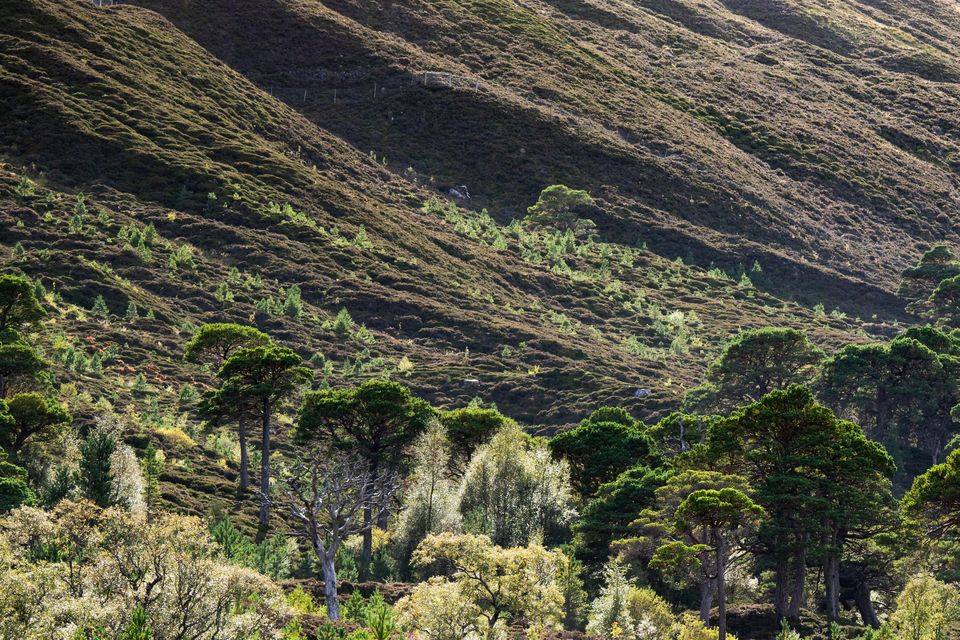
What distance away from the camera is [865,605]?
57375mm

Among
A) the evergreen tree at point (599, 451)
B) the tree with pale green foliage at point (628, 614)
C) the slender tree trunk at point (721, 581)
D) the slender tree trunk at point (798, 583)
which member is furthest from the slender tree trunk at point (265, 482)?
the slender tree trunk at point (798, 583)

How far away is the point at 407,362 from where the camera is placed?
111562mm

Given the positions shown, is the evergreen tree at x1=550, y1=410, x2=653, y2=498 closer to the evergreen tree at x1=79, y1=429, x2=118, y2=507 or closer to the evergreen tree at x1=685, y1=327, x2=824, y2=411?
the evergreen tree at x1=685, y1=327, x2=824, y2=411

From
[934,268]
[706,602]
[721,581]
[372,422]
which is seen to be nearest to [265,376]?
[372,422]

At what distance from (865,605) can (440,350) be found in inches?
2538

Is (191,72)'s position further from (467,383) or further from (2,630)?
(2,630)

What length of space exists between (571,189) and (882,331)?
45721mm

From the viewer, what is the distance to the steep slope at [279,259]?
106750mm

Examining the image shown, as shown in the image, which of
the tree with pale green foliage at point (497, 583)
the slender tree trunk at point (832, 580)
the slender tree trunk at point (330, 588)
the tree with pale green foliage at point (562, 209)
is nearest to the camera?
the tree with pale green foliage at point (497, 583)

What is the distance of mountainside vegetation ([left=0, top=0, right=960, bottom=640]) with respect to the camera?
47906 millimetres

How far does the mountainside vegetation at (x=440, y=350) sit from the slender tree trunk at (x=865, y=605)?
10.6 inches

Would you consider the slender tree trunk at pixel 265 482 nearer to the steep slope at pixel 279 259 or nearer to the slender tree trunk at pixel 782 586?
the steep slope at pixel 279 259

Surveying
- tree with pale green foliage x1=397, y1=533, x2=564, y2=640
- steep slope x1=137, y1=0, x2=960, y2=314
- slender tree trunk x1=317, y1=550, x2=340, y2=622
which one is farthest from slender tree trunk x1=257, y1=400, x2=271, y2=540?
steep slope x1=137, y1=0, x2=960, y2=314

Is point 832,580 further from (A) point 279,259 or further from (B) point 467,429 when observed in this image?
(A) point 279,259
